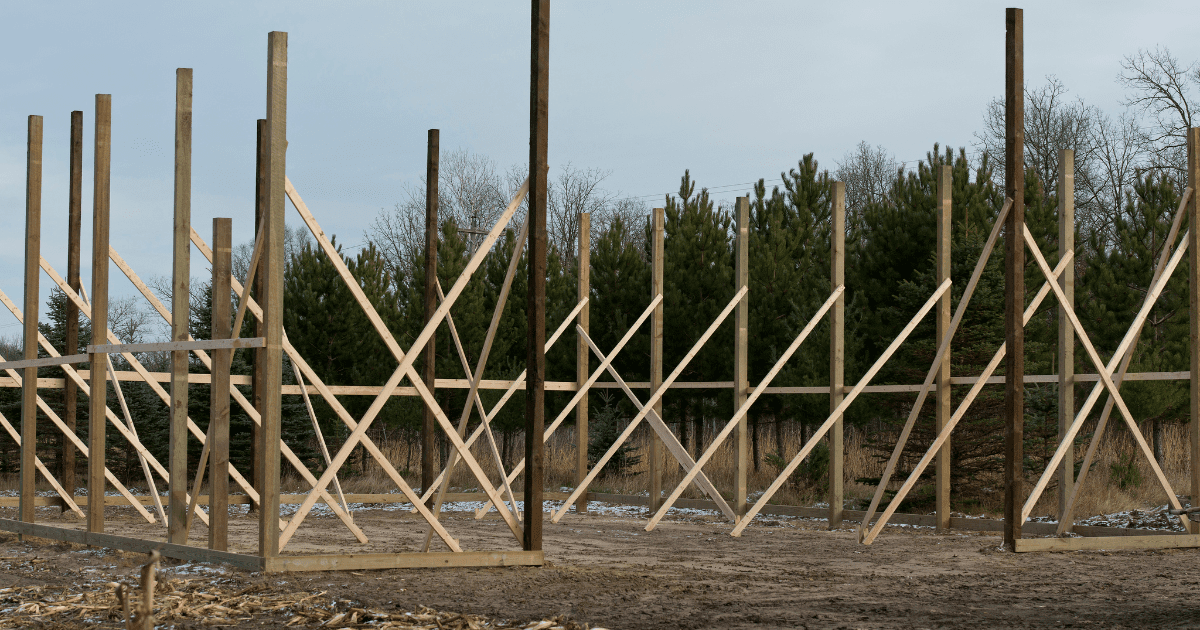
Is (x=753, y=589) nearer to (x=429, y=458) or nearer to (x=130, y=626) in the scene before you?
(x=130, y=626)

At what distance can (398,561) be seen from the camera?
7660mm

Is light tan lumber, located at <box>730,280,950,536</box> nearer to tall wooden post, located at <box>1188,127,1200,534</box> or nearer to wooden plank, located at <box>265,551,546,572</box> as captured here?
tall wooden post, located at <box>1188,127,1200,534</box>

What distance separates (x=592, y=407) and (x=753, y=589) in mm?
11905

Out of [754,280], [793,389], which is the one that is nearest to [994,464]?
[793,389]

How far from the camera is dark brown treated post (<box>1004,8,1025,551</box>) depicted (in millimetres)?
9141

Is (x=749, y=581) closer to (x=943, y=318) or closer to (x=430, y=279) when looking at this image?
(x=943, y=318)

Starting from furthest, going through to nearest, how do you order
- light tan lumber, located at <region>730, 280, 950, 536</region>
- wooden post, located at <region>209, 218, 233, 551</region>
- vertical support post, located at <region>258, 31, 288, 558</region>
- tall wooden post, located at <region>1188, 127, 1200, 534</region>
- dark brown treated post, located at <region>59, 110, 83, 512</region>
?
dark brown treated post, located at <region>59, 110, 83, 512</region> < light tan lumber, located at <region>730, 280, 950, 536</region> < tall wooden post, located at <region>1188, 127, 1200, 534</region> < wooden post, located at <region>209, 218, 233, 551</region> < vertical support post, located at <region>258, 31, 288, 558</region>

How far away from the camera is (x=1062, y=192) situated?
10.4m

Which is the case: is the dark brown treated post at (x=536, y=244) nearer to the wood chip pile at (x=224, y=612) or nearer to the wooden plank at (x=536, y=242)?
the wooden plank at (x=536, y=242)

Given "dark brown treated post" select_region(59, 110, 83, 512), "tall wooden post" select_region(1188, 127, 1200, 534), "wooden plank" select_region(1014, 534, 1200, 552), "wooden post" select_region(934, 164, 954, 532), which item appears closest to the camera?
"wooden plank" select_region(1014, 534, 1200, 552)

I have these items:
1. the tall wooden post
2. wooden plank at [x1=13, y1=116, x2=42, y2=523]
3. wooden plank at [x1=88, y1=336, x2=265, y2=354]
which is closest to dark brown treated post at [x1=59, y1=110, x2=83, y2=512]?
wooden plank at [x1=13, y1=116, x2=42, y2=523]

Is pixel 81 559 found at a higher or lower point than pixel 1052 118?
lower

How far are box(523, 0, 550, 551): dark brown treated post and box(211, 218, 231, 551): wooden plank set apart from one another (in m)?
1.98

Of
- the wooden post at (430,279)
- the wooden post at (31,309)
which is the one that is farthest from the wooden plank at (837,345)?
the wooden post at (31,309)
